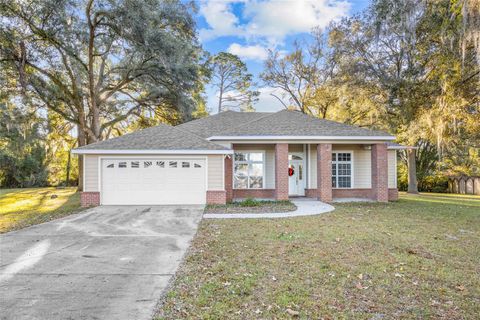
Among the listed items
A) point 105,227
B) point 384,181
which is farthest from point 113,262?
point 384,181

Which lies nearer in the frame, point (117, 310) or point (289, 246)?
point (117, 310)

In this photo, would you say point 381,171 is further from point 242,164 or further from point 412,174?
point 412,174

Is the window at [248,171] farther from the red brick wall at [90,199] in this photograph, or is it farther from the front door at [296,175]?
the red brick wall at [90,199]

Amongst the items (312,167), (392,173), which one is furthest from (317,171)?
(392,173)

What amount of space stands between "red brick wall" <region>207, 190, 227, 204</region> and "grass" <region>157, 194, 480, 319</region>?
4.18 m

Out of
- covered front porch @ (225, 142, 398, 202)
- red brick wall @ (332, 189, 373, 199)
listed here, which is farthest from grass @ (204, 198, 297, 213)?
red brick wall @ (332, 189, 373, 199)

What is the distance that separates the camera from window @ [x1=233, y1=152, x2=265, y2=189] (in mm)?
14562

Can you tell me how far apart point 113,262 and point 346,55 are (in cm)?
1923

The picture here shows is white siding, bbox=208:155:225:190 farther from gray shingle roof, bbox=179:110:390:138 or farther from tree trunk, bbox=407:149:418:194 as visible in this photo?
tree trunk, bbox=407:149:418:194

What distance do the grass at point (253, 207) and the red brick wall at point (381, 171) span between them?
445 centimetres

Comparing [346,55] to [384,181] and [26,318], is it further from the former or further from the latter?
[26,318]

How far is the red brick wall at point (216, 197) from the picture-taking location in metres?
12.3

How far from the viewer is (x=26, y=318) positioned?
10.6 feet

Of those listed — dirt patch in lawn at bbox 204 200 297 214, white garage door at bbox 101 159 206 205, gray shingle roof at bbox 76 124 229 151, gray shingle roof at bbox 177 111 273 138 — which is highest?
gray shingle roof at bbox 177 111 273 138
